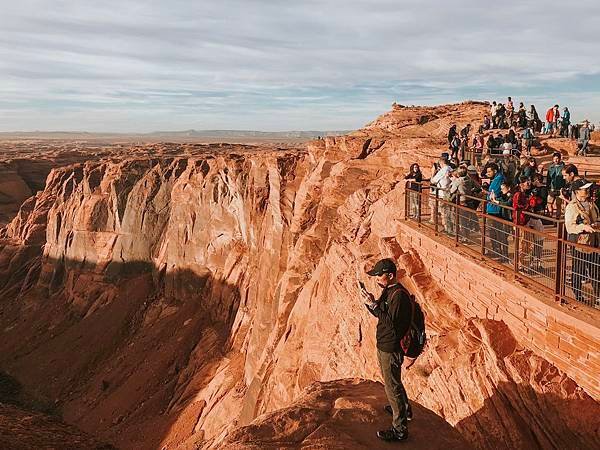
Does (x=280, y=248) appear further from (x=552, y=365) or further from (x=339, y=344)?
(x=552, y=365)

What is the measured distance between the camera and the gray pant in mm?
6027

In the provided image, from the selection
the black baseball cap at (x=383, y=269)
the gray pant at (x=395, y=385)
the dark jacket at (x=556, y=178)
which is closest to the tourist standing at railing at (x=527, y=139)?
the dark jacket at (x=556, y=178)

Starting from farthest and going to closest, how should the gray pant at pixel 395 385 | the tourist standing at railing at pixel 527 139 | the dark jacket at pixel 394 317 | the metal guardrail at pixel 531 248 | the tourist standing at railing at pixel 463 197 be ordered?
the tourist standing at railing at pixel 527 139, the tourist standing at railing at pixel 463 197, the metal guardrail at pixel 531 248, the gray pant at pixel 395 385, the dark jacket at pixel 394 317

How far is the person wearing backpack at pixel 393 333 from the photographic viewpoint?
591cm

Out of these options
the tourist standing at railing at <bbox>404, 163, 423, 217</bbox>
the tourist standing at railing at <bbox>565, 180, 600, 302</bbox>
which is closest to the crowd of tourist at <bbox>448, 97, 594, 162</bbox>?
the tourist standing at railing at <bbox>404, 163, 423, 217</bbox>

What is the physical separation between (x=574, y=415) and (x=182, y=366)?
87.6ft

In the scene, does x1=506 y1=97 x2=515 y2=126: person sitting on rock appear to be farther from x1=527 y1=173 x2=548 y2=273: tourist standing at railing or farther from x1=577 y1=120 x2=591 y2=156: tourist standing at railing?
x1=527 y1=173 x2=548 y2=273: tourist standing at railing

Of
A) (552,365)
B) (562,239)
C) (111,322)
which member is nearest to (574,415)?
(552,365)

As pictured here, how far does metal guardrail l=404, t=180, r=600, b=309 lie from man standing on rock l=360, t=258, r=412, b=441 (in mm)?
2881

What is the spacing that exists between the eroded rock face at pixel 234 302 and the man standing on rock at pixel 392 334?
63.1 inches

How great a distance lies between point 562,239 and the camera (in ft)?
24.1

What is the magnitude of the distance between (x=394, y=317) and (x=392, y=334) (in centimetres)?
22

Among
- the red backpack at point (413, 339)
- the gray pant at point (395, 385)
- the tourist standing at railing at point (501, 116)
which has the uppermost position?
the tourist standing at railing at point (501, 116)

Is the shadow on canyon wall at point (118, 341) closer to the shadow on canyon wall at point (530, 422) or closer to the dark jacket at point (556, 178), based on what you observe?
the dark jacket at point (556, 178)
